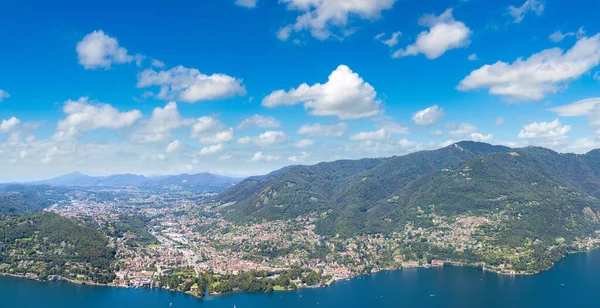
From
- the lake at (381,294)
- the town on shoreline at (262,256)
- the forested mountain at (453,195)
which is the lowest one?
the lake at (381,294)

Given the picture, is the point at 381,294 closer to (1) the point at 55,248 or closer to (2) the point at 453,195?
(1) the point at 55,248

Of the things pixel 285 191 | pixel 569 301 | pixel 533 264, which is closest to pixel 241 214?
pixel 285 191

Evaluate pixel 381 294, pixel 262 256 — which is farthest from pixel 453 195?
pixel 381 294

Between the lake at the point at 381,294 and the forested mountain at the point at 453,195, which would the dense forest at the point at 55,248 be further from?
the forested mountain at the point at 453,195

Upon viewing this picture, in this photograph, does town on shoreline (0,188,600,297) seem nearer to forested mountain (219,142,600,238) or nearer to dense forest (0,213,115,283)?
dense forest (0,213,115,283)

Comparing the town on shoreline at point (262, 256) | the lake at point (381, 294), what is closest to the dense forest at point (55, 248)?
the town on shoreline at point (262, 256)

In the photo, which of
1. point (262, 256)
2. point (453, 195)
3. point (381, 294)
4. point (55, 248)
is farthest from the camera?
point (453, 195)
